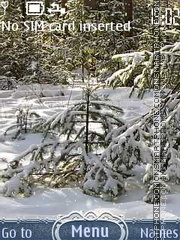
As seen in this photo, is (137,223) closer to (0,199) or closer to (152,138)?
(152,138)

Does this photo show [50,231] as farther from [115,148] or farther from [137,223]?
[115,148]

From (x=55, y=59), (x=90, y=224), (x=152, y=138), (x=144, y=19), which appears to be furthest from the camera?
(x=55, y=59)

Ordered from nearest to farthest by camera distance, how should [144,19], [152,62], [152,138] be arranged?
[152,62], [152,138], [144,19]

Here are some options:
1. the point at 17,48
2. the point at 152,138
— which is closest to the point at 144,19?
the point at 17,48

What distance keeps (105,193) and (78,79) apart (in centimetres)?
598

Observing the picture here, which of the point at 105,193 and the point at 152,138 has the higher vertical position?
the point at 152,138

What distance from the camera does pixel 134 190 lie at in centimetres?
338

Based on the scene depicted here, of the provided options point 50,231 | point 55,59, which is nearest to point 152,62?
point 50,231

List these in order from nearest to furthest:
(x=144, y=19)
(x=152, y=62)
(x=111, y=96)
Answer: (x=152, y=62) → (x=111, y=96) → (x=144, y=19)

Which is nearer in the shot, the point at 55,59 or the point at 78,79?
the point at 78,79

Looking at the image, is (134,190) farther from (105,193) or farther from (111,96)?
(111,96)

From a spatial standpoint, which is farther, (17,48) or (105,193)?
(17,48)

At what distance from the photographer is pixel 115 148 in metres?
3.30

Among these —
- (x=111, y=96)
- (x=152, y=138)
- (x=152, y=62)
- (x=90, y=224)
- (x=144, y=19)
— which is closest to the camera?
(x=90, y=224)
